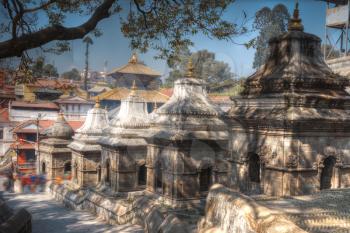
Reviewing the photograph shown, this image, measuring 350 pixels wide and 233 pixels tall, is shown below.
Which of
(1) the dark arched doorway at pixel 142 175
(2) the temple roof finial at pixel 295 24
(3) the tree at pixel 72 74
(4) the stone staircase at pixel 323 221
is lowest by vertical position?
(1) the dark arched doorway at pixel 142 175

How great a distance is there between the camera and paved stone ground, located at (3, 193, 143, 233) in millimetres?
15891

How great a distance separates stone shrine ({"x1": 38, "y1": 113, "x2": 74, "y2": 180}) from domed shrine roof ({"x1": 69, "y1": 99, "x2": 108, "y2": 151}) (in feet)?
12.0

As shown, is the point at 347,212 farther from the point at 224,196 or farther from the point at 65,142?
the point at 65,142

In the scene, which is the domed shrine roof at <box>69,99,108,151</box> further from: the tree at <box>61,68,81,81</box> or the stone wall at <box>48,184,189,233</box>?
the tree at <box>61,68,81,81</box>

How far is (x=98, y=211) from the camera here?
18.8 m

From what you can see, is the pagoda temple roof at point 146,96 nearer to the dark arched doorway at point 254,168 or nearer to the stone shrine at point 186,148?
the stone shrine at point 186,148

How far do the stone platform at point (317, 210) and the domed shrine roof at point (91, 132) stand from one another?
1558 cm

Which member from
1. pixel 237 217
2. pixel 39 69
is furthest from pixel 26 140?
pixel 237 217

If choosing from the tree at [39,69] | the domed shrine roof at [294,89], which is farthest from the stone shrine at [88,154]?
the domed shrine roof at [294,89]

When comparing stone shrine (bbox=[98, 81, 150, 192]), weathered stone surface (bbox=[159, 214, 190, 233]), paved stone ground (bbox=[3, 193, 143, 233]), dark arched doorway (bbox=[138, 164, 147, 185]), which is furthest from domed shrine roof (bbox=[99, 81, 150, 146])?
weathered stone surface (bbox=[159, 214, 190, 233])

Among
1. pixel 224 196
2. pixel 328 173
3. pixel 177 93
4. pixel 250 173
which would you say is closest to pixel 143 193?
pixel 177 93

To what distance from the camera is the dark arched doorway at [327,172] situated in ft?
32.7

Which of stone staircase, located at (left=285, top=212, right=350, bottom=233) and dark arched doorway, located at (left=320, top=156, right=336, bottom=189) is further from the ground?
dark arched doorway, located at (left=320, top=156, right=336, bottom=189)

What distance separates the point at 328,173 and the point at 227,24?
14.9ft
